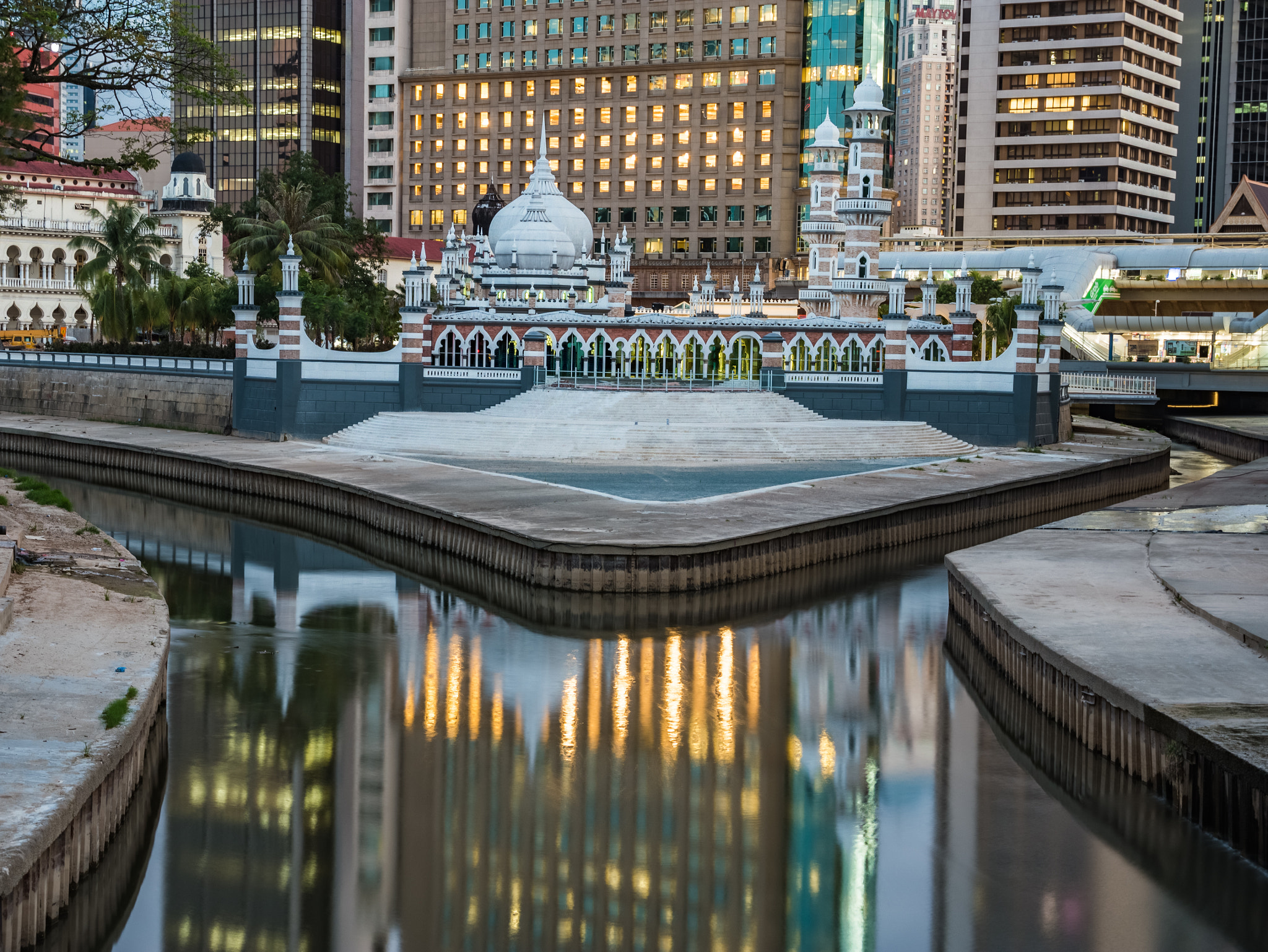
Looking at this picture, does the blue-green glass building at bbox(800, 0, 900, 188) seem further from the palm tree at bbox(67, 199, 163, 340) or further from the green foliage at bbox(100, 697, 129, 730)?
the green foliage at bbox(100, 697, 129, 730)

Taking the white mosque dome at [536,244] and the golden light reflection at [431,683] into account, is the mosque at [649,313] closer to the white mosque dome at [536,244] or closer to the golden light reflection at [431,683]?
the white mosque dome at [536,244]

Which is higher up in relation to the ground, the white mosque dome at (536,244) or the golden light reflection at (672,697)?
the white mosque dome at (536,244)

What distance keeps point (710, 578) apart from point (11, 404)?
195 ft

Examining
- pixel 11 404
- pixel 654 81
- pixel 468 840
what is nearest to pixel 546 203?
pixel 11 404

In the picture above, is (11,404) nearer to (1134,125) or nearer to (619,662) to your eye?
(619,662)

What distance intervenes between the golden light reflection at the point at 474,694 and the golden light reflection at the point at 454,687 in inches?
6.6

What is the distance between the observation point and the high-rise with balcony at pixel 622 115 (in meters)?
146

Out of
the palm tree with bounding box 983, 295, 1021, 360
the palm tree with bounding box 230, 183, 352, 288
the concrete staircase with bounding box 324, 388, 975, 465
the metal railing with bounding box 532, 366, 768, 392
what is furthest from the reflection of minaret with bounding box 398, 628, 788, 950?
the palm tree with bounding box 983, 295, 1021, 360

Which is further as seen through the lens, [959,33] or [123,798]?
[959,33]

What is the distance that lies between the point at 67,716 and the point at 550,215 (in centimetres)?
6117

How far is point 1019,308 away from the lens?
204 ft

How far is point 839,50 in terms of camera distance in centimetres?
14225

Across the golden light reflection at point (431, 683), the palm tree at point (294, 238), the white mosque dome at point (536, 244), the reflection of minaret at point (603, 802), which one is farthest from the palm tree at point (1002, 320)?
the reflection of minaret at point (603, 802)

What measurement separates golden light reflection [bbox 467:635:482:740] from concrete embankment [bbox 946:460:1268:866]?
941cm
